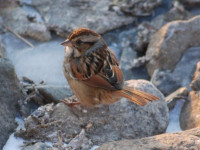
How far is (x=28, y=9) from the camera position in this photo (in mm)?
5574

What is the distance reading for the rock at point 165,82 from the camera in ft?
15.4

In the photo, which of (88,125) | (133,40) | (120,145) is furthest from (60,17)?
(120,145)

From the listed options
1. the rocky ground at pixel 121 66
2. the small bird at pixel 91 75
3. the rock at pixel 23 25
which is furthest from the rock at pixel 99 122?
the rock at pixel 23 25

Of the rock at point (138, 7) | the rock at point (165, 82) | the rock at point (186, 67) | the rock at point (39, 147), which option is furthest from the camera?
the rock at point (138, 7)

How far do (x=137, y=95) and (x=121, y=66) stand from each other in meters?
1.36

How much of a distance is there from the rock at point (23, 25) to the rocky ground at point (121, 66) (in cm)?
1

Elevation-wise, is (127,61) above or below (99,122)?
above

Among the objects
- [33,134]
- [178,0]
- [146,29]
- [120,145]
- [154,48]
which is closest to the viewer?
[120,145]

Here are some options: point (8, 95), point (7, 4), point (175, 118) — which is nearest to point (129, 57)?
point (175, 118)

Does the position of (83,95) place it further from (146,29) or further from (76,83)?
(146,29)

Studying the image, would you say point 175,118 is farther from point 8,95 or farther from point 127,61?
point 8,95

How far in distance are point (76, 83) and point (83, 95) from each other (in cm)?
15

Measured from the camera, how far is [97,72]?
3.82 metres

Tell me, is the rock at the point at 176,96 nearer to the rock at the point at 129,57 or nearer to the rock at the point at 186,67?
the rock at the point at 186,67
